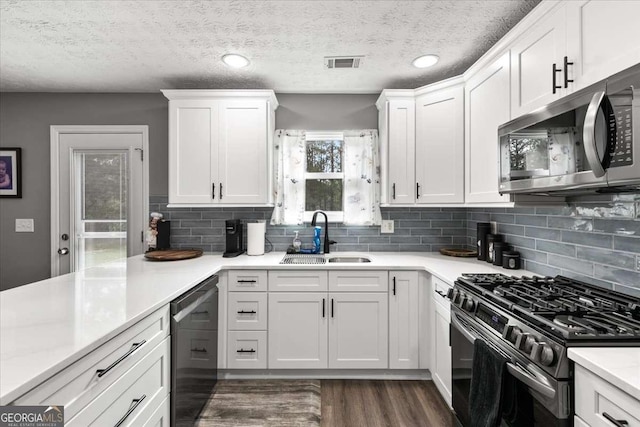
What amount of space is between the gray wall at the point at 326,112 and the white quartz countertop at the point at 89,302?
1.33 metres

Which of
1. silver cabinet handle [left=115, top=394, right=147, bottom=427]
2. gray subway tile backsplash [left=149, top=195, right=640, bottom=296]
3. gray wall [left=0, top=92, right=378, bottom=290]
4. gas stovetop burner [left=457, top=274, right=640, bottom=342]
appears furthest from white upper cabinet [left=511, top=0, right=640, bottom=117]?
silver cabinet handle [left=115, top=394, right=147, bottom=427]

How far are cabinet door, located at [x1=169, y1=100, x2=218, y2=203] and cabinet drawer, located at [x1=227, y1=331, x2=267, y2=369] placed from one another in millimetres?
1161

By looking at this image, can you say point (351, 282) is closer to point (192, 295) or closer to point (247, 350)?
point (247, 350)

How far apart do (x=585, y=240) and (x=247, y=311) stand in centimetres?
217

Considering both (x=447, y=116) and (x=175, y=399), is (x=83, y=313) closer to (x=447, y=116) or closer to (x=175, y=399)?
(x=175, y=399)

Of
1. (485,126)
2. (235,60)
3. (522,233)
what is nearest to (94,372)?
(235,60)

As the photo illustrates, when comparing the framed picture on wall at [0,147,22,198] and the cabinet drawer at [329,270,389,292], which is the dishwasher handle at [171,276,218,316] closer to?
the cabinet drawer at [329,270,389,292]

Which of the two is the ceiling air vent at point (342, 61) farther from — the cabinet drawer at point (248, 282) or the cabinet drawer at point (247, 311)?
the cabinet drawer at point (247, 311)

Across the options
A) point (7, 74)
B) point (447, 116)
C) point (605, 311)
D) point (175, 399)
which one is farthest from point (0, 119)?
point (605, 311)

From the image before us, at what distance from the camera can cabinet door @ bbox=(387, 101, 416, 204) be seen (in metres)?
2.68

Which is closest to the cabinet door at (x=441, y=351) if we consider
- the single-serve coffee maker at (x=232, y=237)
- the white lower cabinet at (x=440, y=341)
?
the white lower cabinet at (x=440, y=341)

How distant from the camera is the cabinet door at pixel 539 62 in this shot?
4.74 feet

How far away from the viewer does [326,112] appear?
121 inches

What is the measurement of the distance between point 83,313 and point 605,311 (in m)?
2.06
